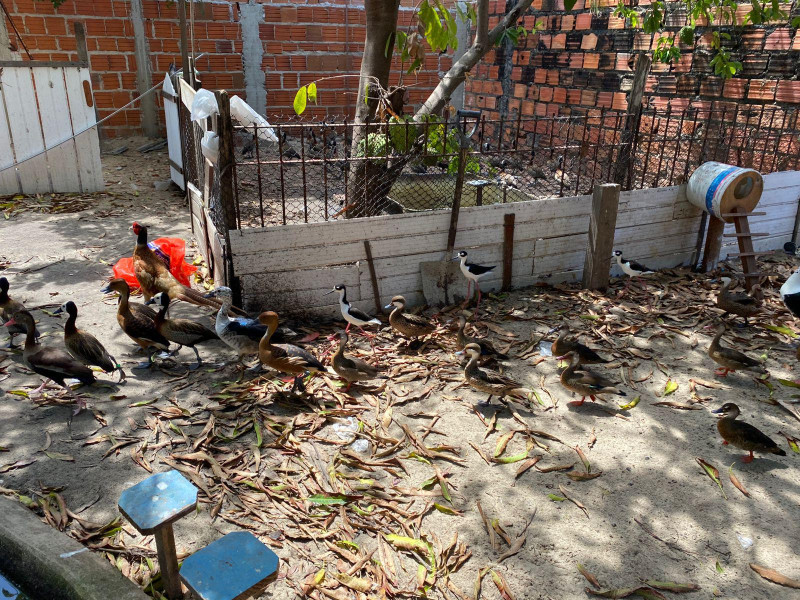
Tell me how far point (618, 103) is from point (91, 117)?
11.2 metres

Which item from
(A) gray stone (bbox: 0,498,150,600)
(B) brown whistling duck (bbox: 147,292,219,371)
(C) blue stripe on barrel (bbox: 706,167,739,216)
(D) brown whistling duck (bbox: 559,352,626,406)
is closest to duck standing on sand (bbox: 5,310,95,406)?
(B) brown whistling duck (bbox: 147,292,219,371)

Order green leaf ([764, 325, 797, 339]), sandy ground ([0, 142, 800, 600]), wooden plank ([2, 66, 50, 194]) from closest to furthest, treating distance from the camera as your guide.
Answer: sandy ground ([0, 142, 800, 600])
green leaf ([764, 325, 797, 339])
wooden plank ([2, 66, 50, 194])

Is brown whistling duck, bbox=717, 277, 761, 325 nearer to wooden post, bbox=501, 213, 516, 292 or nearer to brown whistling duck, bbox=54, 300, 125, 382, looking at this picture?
wooden post, bbox=501, 213, 516, 292

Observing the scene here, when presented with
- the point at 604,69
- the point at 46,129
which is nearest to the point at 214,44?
the point at 46,129

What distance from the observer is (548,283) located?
28.3ft

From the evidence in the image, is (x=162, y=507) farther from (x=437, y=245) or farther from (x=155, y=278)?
(x=437, y=245)

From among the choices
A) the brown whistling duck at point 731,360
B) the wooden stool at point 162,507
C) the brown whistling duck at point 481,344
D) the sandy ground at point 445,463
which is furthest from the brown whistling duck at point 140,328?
the brown whistling duck at point 731,360

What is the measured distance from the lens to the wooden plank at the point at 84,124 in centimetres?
1126

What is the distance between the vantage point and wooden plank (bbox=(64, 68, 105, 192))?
36.9 feet

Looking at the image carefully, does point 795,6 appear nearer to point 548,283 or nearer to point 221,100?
point 548,283

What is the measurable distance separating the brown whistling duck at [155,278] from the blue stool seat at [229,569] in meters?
4.53

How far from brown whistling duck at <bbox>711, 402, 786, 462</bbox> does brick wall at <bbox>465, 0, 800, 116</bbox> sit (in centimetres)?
714

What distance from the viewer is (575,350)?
6367mm

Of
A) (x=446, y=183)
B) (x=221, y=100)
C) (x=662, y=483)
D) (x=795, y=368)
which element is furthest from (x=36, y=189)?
(x=795, y=368)
